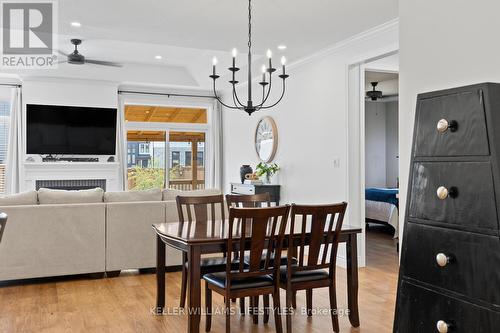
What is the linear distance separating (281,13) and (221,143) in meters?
4.87

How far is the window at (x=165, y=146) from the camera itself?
28.4 feet

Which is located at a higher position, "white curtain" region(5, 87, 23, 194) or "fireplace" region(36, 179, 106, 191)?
"white curtain" region(5, 87, 23, 194)

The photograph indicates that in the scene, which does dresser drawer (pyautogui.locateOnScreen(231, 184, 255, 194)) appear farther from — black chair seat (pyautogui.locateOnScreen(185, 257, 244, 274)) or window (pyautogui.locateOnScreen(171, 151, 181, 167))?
black chair seat (pyautogui.locateOnScreen(185, 257, 244, 274))

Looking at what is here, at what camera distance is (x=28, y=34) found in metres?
5.75

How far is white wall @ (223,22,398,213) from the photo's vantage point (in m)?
5.14

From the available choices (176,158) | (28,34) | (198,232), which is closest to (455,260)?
(198,232)

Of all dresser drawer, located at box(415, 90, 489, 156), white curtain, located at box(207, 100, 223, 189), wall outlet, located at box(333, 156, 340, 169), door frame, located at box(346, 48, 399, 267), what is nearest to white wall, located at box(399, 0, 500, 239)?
dresser drawer, located at box(415, 90, 489, 156)

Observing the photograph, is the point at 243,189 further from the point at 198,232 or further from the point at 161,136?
the point at 198,232

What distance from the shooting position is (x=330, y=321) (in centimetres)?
333

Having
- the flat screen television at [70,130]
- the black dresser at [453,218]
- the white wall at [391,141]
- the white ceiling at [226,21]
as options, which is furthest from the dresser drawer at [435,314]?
the white wall at [391,141]

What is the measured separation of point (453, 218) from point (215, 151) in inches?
304

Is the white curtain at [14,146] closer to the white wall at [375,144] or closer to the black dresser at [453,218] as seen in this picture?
the white wall at [375,144]

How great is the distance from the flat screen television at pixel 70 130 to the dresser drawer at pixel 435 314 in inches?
287

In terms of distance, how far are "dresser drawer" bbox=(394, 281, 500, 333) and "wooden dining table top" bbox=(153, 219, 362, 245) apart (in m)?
1.42
